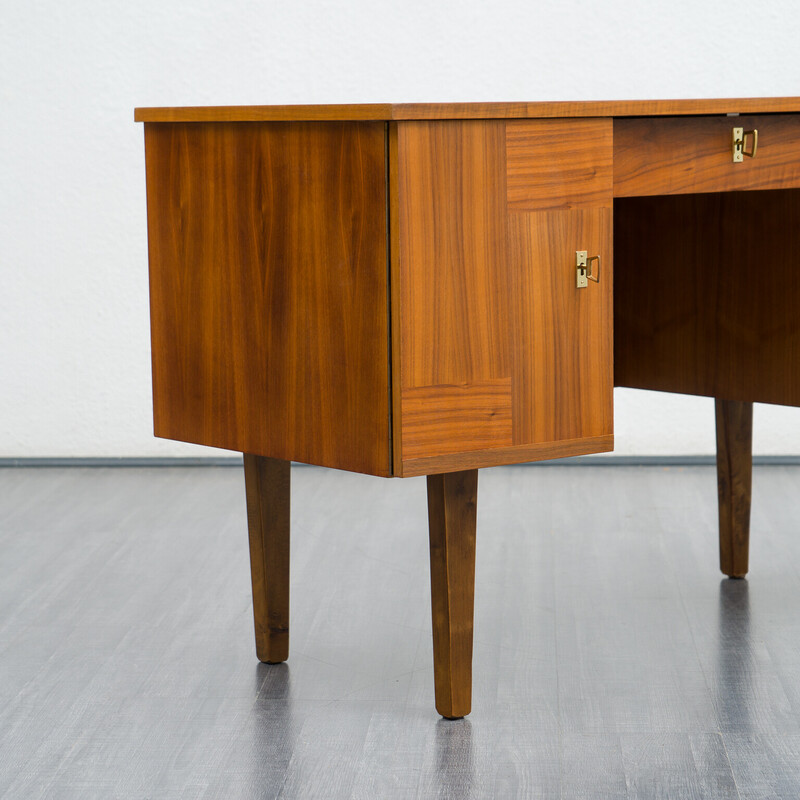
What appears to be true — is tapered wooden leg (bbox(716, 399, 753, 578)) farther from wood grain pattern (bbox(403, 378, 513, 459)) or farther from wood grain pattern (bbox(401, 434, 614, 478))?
wood grain pattern (bbox(403, 378, 513, 459))

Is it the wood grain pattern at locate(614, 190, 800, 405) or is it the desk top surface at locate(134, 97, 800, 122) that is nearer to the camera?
the desk top surface at locate(134, 97, 800, 122)

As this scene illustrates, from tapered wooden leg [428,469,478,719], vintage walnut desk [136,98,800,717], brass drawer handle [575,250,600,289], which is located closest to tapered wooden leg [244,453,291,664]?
vintage walnut desk [136,98,800,717]

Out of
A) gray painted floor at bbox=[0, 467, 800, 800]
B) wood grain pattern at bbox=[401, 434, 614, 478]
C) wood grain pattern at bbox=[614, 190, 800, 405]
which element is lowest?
gray painted floor at bbox=[0, 467, 800, 800]

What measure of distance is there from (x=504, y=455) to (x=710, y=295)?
808 mm

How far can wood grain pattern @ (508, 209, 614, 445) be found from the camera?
1.40 meters

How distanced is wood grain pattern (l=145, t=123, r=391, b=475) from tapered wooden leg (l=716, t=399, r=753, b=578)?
967 mm

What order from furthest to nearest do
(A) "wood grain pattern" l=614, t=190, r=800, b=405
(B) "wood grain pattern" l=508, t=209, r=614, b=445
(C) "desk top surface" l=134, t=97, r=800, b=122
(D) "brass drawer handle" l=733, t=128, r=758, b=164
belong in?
(A) "wood grain pattern" l=614, t=190, r=800, b=405 → (D) "brass drawer handle" l=733, t=128, r=758, b=164 → (B) "wood grain pattern" l=508, t=209, r=614, b=445 → (C) "desk top surface" l=134, t=97, r=800, b=122

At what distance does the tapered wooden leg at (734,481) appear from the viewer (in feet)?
7.11

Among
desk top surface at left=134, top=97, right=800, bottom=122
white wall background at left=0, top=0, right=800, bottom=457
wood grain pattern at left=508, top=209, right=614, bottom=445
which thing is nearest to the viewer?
desk top surface at left=134, top=97, right=800, bottom=122

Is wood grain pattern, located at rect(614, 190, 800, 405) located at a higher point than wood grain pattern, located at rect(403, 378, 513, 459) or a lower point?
higher

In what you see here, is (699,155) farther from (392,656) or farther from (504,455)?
(392,656)

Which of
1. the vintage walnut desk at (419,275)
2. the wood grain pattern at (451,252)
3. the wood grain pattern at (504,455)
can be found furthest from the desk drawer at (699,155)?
the wood grain pattern at (504,455)

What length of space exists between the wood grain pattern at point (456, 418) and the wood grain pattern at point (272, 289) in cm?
3

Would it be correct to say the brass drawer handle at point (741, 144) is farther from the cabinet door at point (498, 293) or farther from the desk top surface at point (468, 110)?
the cabinet door at point (498, 293)
